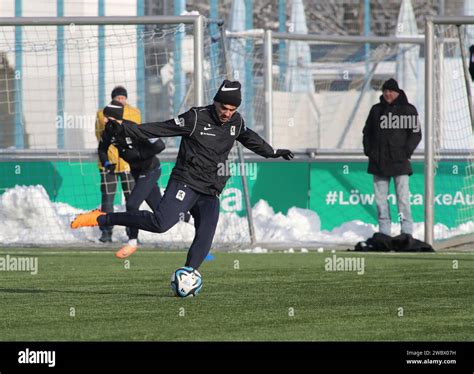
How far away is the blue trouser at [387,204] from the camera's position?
61.0 ft

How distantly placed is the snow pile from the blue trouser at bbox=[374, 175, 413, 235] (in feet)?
4.14

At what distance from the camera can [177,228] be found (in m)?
19.9

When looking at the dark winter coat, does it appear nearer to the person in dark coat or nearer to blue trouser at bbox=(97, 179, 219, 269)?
the person in dark coat

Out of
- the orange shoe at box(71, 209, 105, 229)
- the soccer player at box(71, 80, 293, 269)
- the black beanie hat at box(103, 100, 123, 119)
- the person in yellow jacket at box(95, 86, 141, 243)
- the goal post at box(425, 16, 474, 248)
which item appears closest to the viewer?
the soccer player at box(71, 80, 293, 269)

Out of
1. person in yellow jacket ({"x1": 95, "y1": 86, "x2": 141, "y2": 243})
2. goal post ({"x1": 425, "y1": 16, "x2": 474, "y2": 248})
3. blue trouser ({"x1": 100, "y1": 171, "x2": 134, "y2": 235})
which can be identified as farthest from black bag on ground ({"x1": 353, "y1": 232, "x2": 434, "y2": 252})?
blue trouser ({"x1": 100, "y1": 171, "x2": 134, "y2": 235})

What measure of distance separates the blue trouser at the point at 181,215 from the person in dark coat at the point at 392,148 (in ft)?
23.5

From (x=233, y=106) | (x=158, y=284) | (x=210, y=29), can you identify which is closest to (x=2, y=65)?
(x=210, y=29)

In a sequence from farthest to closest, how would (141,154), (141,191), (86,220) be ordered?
(141,191)
(141,154)
(86,220)

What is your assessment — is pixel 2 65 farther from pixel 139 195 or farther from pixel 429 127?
pixel 429 127

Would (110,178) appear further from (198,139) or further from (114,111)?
(198,139)

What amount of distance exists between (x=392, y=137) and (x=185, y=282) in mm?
8024

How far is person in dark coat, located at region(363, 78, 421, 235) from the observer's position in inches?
734

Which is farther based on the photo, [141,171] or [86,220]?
[141,171]

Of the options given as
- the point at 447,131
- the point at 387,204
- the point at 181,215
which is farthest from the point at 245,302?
the point at 447,131
